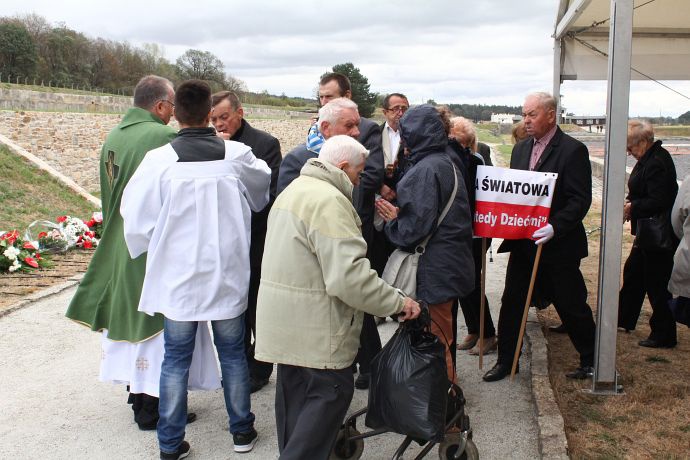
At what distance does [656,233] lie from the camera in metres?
5.65

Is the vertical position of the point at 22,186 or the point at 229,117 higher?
the point at 229,117

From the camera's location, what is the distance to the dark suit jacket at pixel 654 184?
5.72 meters

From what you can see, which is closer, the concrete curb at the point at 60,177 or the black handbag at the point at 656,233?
the black handbag at the point at 656,233

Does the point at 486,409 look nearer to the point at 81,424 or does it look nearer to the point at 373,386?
the point at 373,386

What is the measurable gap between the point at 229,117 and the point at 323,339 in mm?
2205

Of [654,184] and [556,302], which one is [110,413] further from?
[654,184]

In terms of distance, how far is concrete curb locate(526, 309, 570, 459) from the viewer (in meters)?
3.95

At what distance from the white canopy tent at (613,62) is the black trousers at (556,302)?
223mm

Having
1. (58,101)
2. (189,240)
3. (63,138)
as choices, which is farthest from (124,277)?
(58,101)

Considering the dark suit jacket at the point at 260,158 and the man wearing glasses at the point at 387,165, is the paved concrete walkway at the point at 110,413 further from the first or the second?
the dark suit jacket at the point at 260,158

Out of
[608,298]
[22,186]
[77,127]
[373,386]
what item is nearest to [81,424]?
[373,386]

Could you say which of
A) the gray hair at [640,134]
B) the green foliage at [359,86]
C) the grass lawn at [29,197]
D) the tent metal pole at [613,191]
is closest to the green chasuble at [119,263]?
the tent metal pole at [613,191]

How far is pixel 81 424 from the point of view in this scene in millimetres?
4559

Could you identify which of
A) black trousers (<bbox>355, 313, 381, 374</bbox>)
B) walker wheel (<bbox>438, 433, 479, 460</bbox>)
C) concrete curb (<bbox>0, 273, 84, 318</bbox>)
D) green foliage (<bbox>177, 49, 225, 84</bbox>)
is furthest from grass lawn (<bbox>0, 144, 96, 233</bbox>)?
green foliage (<bbox>177, 49, 225, 84</bbox>)
